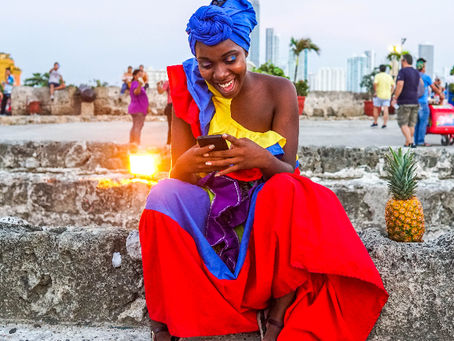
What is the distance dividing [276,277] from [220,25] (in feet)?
3.20

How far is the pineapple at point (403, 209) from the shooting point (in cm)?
214

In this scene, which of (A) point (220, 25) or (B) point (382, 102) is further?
(B) point (382, 102)

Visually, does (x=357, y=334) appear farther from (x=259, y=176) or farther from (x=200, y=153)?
(x=200, y=153)

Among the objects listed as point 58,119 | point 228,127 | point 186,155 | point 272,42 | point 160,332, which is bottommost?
point 160,332

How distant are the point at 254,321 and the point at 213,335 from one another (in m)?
0.18

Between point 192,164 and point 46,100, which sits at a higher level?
point 46,100

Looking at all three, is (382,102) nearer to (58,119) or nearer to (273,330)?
(58,119)

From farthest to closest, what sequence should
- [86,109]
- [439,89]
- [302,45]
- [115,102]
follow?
[302,45], [115,102], [86,109], [439,89]

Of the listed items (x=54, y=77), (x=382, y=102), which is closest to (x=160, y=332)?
(x=382, y=102)

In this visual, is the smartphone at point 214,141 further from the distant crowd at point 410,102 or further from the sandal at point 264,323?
the distant crowd at point 410,102

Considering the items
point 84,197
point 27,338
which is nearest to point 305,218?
point 27,338

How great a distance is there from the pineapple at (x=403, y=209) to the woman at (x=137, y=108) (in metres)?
5.66

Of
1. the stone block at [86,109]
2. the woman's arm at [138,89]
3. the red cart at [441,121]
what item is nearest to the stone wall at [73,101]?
the stone block at [86,109]

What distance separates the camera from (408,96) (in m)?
7.23
